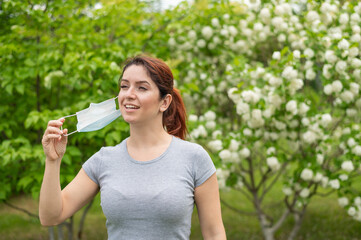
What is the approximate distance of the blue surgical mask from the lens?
1.87 meters

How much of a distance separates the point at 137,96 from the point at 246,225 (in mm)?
5336

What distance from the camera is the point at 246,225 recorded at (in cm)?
659

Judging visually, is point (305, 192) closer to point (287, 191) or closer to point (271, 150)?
A: point (287, 191)

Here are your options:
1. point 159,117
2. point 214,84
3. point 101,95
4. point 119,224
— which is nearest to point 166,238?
point 119,224

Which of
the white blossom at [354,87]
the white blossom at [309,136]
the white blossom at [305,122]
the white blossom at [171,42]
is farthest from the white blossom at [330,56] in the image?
the white blossom at [171,42]

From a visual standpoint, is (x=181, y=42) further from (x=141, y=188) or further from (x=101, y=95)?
(x=141, y=188)

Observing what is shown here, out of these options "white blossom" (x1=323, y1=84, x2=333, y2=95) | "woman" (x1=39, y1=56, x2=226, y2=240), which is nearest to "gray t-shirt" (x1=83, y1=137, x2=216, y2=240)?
"woman" (x1=39, y1=56, x2=226, y2=240)

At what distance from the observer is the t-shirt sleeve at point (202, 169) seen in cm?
169

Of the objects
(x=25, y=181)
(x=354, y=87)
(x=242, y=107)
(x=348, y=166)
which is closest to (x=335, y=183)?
(x=348, y=166)

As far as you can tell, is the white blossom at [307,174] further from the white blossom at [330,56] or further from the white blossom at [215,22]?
the white blossom at [215,22]

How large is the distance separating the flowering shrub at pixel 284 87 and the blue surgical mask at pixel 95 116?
2280mm

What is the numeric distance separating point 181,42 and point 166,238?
393 cm

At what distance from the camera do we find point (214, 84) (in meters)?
5.36

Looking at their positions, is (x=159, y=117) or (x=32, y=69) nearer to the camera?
(x=159, y=117)
